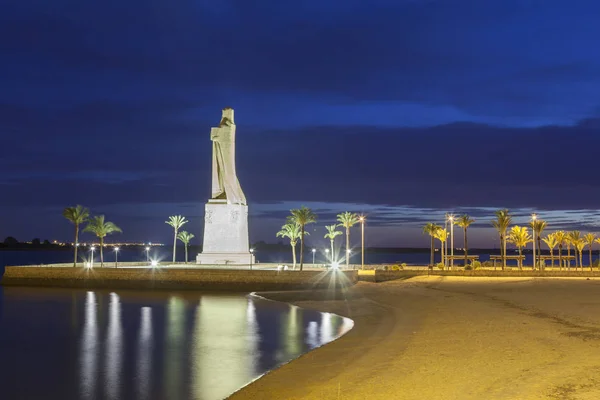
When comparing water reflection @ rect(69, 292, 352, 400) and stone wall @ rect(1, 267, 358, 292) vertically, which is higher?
stone wall @ rect(1, 267, 358, 292)

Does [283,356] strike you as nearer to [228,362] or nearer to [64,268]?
[228,362]

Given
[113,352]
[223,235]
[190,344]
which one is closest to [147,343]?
[190,344]

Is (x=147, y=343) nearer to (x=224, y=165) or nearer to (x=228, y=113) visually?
(x=224, y=165)

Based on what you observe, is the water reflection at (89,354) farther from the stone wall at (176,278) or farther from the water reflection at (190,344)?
the stone wall at (176,278)

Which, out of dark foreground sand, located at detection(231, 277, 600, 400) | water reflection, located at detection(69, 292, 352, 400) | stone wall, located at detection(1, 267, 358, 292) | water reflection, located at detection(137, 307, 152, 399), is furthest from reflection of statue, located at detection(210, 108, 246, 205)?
dark foreground sand, located at detection(231, 277, 600, 400)

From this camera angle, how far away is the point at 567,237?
62.5 meters

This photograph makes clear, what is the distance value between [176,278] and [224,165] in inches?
433

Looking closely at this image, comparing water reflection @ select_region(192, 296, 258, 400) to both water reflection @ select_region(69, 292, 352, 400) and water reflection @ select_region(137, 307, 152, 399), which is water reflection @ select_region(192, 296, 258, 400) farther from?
water reflection @ select_region(137, 307, 152, 399)

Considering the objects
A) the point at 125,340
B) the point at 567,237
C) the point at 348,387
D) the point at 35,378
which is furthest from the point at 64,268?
the point at 567,237

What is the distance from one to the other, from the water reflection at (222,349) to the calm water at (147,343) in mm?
30

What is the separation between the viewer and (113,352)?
21.9 m

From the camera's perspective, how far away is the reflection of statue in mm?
49844

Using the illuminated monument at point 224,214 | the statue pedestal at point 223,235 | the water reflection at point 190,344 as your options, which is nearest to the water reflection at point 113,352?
the water reflection at point 190,344

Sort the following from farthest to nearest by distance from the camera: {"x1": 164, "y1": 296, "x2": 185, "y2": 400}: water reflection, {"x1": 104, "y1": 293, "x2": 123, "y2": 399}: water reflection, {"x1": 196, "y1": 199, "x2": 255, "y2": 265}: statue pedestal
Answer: {"x1": 196, "y1": 199, "x2": 255, "y2": 265}: statue pedestal → {"x1": 104, "y1": 293, "x2": 123, "y2": 399}: water reflection → {"x1": 164, "y1": 296, "x2": 185, "y2": 400}: water reflection
